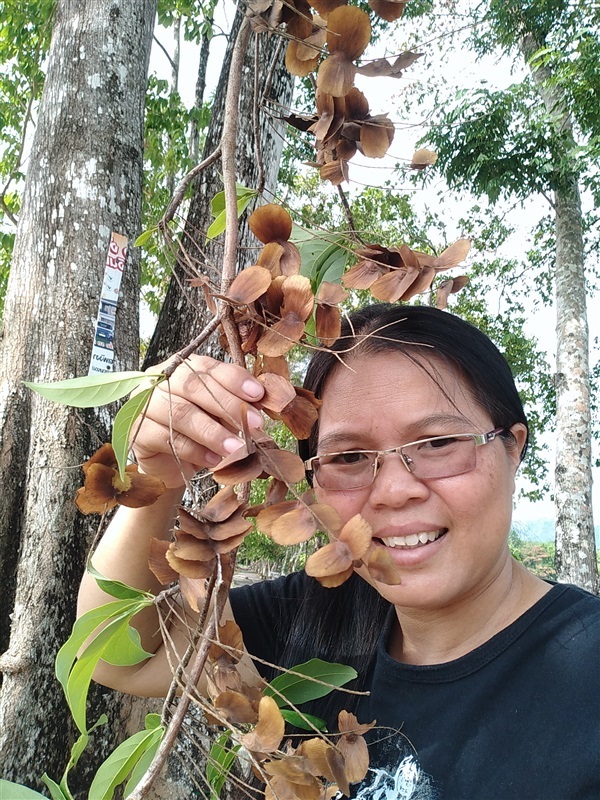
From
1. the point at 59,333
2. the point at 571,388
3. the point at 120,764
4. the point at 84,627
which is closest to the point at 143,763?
the point at 120,764

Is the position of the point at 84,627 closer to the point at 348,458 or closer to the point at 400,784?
the point at 348,458

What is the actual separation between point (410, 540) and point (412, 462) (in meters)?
0.11

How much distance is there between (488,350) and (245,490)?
0.75 meters

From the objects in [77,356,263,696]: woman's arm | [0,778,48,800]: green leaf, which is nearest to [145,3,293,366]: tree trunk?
[77,356,263,696]: woman's arm

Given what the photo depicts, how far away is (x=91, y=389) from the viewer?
53cm

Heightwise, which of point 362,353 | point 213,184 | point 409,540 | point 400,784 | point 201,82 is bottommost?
point 400,784

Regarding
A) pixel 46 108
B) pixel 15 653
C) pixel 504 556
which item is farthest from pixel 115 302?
pixel 504 556

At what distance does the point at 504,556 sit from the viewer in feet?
3.63

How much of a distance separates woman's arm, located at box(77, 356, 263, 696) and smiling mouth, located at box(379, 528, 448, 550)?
251 mm

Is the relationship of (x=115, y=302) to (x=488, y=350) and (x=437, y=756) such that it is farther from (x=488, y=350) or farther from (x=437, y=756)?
(x=437, y=756)

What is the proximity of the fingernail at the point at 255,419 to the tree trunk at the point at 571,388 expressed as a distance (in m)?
5.57

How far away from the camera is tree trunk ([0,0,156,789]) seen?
74.0 inches

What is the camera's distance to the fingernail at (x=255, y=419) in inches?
21.1

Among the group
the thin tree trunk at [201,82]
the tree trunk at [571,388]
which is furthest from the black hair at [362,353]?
the tree trunk at [571,388]
